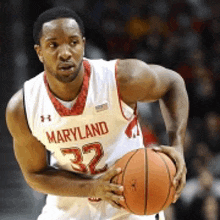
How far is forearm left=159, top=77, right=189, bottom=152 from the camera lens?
100.0 inches

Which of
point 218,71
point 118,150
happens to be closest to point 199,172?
point 218,71

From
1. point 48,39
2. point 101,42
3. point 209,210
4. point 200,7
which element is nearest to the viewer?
point 48,39

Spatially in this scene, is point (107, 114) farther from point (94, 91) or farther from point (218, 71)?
point (218, 71)

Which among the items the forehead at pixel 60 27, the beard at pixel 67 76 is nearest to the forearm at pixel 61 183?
the beard at pixel 67 76

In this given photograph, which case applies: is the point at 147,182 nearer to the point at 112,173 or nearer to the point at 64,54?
the point at 112,173

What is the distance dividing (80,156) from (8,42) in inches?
140

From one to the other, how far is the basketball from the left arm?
0.26 feet

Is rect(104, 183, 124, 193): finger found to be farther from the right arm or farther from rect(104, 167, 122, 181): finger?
the right arm

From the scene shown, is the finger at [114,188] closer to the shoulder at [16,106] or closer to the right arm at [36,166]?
the right arm at [36,166]

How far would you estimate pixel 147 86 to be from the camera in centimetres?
246

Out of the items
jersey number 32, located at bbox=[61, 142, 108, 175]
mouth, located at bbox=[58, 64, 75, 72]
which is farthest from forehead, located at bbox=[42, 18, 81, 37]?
jersey number 32, located at bbox=[61, 142, 108, 175]

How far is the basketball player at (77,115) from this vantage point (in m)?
2.34

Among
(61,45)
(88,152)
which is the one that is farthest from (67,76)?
(88,152)

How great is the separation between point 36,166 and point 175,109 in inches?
34.2
